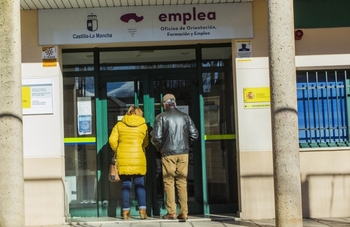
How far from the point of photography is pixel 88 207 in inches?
366

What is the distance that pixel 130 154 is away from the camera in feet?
29.0

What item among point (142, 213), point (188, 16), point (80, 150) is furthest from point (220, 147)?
point (80, 150)

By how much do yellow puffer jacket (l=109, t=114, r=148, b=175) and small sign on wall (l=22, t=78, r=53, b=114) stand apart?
1.10 meters

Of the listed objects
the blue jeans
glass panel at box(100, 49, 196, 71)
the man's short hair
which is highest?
glass panel at box(100, 49, 196, 71)

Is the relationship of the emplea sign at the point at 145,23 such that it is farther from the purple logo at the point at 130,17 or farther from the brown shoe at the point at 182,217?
the brown shoe at the point at 182,217

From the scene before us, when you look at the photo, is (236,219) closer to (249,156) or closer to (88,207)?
(249,156)

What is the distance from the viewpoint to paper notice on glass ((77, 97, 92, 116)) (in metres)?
9.39

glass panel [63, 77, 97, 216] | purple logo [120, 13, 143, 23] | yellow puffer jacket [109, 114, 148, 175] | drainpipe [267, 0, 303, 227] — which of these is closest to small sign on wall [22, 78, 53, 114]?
glass panel [63, 77, 97, 216]

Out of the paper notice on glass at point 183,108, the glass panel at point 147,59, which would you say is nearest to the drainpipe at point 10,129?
the glass panel at point 147,59

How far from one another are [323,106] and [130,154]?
314 cm

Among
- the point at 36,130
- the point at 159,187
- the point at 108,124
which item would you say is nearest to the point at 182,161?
the point at 159,187

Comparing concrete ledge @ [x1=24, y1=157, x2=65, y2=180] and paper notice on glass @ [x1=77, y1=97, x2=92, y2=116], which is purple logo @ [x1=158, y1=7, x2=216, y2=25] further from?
concrete ledge @ [x1=24, y1=157, x2=65, y2=180]

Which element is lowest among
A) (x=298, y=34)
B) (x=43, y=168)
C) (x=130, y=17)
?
(x=43, y=168)

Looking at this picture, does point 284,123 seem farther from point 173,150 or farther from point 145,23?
point 145,23
